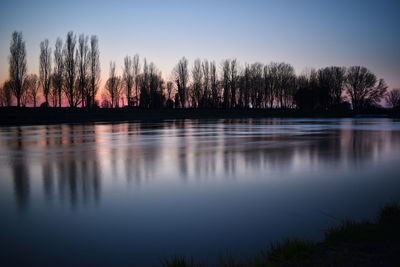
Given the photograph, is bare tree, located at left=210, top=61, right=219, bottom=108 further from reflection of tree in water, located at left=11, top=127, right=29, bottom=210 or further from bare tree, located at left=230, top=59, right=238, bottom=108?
reflection of tree in water, located at left=11, top=127, right=29, bottom=210

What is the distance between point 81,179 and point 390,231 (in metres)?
6.08

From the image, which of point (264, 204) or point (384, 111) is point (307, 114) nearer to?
point (384, 111)

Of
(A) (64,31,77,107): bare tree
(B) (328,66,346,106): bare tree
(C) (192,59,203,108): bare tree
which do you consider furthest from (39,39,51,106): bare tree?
(B) (328,66,346,106): bare tree

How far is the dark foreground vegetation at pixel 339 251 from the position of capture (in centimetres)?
298

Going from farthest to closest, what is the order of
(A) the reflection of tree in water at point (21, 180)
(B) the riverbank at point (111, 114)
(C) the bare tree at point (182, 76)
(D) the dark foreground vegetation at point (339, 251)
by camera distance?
(C) the bare tree at point (182, 76)
(B) the riverbank at point (111, 114)
(A) the reflection of tree in water at point (21, 180)
(D) the dark foreground vegetation at point (339, 251)

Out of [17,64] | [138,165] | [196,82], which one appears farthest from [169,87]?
[138,165]

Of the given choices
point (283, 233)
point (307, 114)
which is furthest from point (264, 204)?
point (307, 114)

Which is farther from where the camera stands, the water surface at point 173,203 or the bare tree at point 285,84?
the bare tree at point 285,84

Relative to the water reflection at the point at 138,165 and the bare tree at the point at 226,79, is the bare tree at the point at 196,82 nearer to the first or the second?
the bare tree at the point at 226,79

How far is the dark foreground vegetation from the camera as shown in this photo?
2.98 metres

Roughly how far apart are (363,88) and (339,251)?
9356 centimetres

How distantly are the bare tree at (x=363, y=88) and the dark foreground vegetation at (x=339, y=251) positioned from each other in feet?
293

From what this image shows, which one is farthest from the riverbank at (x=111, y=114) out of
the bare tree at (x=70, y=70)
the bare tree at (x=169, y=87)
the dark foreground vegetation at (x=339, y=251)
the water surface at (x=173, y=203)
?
the dark foreground vegetation at (x=339, y=251)

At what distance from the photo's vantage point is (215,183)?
657 centimetres
